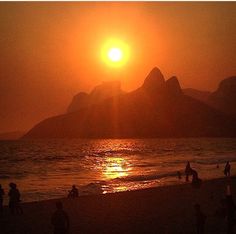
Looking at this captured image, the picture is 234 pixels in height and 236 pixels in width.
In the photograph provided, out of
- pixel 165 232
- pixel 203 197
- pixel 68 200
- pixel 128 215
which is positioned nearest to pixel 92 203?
pixel 68 200

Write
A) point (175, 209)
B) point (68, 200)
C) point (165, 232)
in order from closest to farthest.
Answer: point (165, 232), point (175, 209), point (68, 200)

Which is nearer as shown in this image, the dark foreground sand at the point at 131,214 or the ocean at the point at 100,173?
the dark foreground sand at the point at 131,214

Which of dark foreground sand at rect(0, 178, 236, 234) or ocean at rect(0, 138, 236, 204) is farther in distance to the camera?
ocean at rect(0, 138, 236, 204)

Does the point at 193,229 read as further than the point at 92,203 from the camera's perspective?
No

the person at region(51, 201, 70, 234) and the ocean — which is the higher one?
the ocean

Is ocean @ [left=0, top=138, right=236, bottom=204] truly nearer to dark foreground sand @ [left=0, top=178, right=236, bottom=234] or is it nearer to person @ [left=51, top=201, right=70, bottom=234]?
dark foreground sand @ [left=0, top=178, right=236, bottom=234]

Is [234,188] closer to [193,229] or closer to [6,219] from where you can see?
[193,229]

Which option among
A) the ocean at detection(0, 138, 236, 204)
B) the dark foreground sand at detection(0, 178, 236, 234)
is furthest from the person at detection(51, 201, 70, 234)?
the ocean at detection(0, 138, 236, 204)

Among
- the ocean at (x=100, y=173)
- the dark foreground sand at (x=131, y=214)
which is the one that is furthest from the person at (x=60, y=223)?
the ocean at (x=100, y=173)

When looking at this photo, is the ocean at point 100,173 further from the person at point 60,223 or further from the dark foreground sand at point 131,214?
the person at point 60,223
